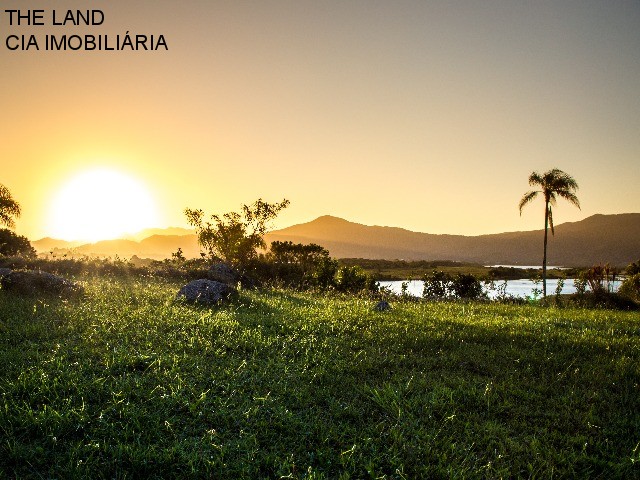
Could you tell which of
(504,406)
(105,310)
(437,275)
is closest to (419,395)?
(504,406)

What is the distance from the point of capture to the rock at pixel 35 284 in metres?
12.1

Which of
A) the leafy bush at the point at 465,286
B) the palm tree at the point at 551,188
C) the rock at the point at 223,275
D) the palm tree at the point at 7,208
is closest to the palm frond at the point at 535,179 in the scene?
the palm tree at the point at 551,188

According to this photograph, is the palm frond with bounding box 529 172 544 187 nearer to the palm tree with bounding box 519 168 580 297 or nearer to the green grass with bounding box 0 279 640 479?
the palm tree with bounding box 519 168 580 297

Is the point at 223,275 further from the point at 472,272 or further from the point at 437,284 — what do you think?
the point at 472,272

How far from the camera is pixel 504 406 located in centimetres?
582

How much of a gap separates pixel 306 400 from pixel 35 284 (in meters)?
11.0

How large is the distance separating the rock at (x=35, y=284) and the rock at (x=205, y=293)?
3382mm

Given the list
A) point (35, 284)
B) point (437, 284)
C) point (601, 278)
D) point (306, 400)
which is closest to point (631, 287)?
point (601, 278)

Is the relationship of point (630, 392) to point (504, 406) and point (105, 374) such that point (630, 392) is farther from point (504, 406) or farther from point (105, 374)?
point (105, 374)

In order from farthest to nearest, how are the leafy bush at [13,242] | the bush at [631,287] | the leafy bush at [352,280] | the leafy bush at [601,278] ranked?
the leafy bush at [13,242] → the bush at [631,287] → the leafy bush at [352,280] → the leafy bush at [601,278]

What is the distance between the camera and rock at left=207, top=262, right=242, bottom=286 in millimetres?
20586

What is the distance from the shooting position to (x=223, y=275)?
21031 mm

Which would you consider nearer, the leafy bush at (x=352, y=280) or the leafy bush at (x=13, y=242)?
the leafy bush at (x=352, y=280)

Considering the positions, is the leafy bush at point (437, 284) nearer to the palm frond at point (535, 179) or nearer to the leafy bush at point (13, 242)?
the palm frond at point (535, 179)
